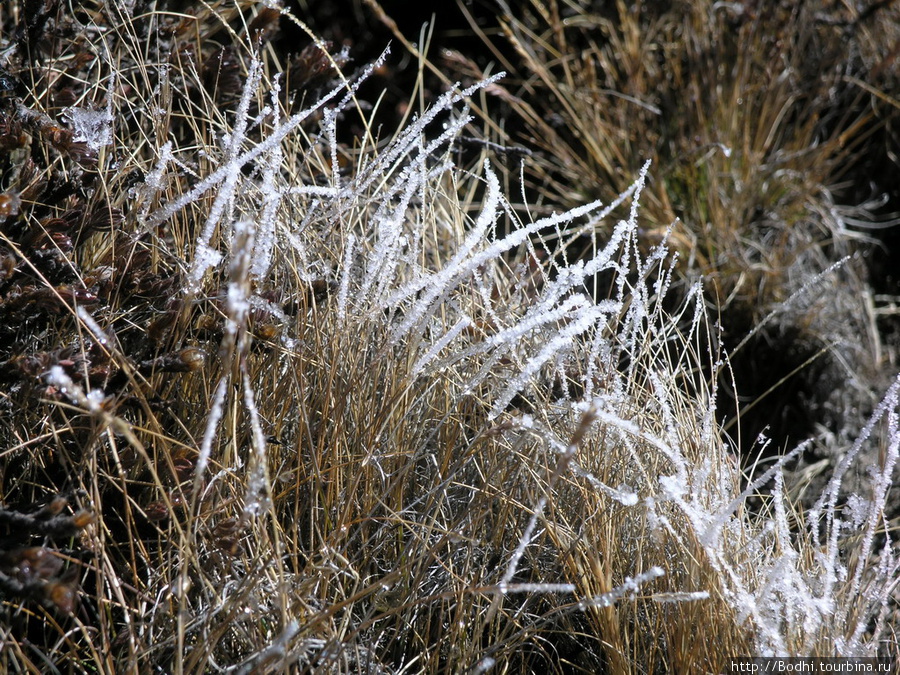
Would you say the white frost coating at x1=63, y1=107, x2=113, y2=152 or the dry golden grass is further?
the white frost coating at x1=63, y1=107, x2=113, y2=152

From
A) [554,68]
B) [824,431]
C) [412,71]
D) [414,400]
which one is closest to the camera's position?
[414,400]

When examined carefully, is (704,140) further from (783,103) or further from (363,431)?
(363,431)

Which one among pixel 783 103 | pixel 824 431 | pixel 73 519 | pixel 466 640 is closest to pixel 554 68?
pixel 783 103

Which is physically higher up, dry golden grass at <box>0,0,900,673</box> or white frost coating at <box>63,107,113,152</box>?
white frost coating at <box>63,107,113,152</box>

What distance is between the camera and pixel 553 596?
1317mm

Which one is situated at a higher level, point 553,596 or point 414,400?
point 414,400

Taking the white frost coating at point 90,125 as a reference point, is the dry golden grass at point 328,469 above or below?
below

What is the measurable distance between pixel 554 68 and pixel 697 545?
92.5 inches

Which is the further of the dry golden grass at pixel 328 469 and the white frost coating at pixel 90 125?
the white frost coating at pixel 90 125

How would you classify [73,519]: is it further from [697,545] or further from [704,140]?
[704,140]

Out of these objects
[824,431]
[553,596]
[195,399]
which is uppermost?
[195,399]

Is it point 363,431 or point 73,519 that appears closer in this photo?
point 73,519

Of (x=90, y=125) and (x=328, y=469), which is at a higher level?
(x=90, y=125)

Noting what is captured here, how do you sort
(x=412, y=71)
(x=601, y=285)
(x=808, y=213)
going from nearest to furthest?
(x=601, y=285) < (x=808, y=213) < (x=412, y=71)
